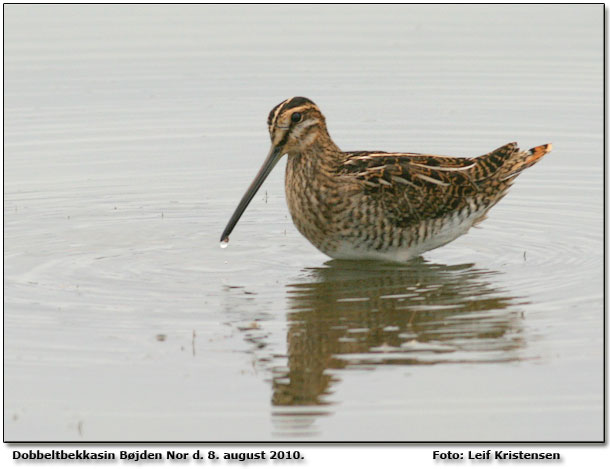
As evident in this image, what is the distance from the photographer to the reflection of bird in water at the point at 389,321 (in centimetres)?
916

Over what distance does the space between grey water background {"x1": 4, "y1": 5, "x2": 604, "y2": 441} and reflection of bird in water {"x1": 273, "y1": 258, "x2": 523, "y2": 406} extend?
3cm

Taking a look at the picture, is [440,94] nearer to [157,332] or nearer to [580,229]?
[580,229]

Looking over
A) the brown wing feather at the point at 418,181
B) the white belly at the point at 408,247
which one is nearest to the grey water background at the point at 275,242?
the white belly at the point at 408,247

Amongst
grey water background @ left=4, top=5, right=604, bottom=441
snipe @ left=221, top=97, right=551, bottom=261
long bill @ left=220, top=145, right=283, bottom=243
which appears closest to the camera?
grey water background @ left=4, top=5, right=604, bottom=441

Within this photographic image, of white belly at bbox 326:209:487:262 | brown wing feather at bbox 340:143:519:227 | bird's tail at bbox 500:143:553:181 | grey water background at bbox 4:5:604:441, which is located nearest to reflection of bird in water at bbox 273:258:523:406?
grey water background at bbox 4:5:604:441

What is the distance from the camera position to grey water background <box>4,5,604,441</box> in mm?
8539

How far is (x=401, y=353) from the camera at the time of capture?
30.6 feet

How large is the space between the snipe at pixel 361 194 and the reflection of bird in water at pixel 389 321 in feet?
1.01

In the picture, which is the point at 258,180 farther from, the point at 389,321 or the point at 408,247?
the point at 389,321

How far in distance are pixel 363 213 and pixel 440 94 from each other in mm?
7060

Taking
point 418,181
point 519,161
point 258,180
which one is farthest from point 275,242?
point 519,161

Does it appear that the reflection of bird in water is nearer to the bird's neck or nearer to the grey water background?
the grey water background

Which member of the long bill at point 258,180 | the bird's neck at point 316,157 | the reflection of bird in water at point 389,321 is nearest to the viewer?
the reflection of bird in water at point 389,321

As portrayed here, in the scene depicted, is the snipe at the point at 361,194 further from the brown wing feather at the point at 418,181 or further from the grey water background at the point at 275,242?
the grey water background at the point at 275,242
